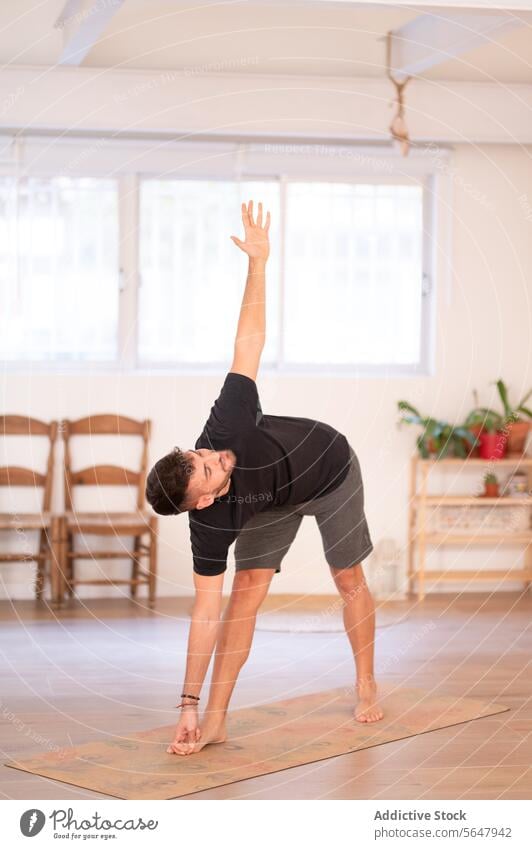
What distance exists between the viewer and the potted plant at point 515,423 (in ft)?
22.5

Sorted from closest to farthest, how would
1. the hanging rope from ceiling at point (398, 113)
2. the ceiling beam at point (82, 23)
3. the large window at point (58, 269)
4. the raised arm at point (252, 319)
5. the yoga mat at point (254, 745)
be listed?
the yoga mat at point (254, 745) < the raised arm at point (252, 319) < the ceiling beam at point (82, 23) < the hanging rope from ceiling at point (398, 113) < the large window at point (58, 269)

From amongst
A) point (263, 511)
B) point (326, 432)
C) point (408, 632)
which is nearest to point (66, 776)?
point (263, 511)

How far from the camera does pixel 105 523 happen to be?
6.35m

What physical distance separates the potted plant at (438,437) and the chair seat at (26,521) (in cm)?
198

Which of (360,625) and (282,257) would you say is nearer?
(360,625)

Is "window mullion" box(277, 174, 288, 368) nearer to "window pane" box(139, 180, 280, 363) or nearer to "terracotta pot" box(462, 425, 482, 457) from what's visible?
"window pane" box(139, 180, 280, 363)

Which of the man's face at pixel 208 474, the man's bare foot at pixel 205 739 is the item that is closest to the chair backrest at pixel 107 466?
the man's bare foot at pixel 205 739

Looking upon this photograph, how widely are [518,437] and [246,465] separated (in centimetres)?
363

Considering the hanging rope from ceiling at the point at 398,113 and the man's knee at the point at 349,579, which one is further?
the hanging rope from ceiling at the point at 398,113

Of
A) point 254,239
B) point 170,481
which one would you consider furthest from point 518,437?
point 170,481

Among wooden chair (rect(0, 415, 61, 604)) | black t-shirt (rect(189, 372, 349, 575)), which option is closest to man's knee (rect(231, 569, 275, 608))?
black t-shirt (rect(189, 372, 349, 575))

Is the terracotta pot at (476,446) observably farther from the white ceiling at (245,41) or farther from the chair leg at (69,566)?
the chair leg at (69,566)

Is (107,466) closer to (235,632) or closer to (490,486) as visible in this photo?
(490,486)

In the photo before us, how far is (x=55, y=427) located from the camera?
671cm
